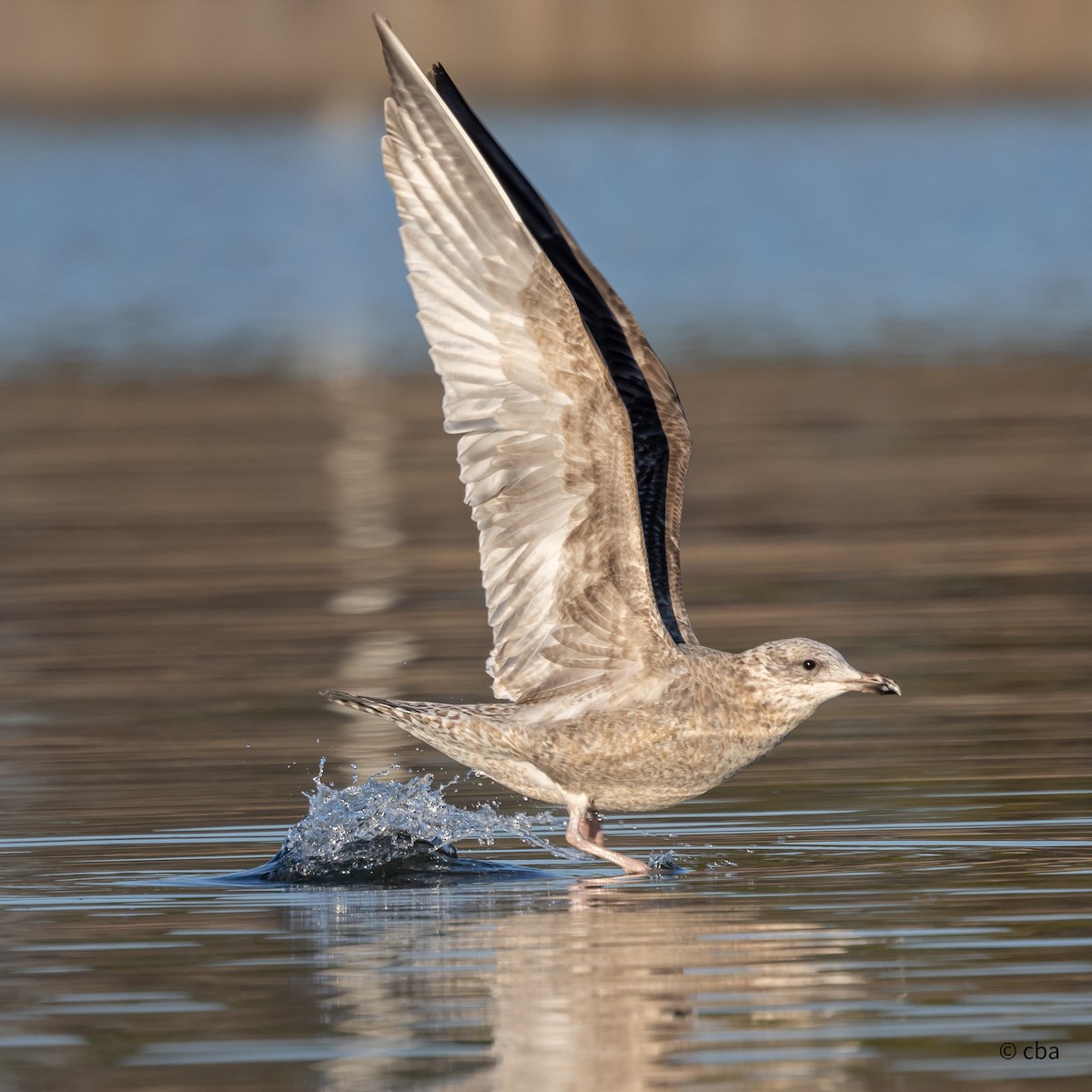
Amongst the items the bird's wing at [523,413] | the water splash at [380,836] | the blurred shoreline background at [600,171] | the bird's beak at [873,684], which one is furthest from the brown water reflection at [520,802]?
the blurred shoreline background at [600,171]

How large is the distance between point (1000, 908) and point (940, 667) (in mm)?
4286

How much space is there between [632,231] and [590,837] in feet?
121

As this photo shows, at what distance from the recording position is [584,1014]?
23.9 feet

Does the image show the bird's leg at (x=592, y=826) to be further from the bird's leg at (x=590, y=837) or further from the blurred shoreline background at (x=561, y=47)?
the blurred shoreline background at (x=561, y=47)

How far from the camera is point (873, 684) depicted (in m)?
9.38

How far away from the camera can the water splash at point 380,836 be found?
944cm

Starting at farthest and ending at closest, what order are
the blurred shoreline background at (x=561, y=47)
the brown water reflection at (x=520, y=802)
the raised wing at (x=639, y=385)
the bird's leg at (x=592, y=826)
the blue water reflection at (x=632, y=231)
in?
the blurred shoreline background at (x=561, y=47), the blue water reflection at (x=632, y=231), the raised wing at (x=639, y=385), the bird's leg at (x=592, y=826), the brown water reflection at (x=520, y=802)

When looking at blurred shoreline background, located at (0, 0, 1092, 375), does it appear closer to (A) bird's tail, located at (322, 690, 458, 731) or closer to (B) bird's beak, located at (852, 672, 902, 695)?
(A) bird's tail, located at (322, 690, 458, 731)

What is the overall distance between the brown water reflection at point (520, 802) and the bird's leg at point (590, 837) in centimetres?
23

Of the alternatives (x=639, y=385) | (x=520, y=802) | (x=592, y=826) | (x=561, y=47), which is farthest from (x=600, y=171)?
(x=592, y=826)

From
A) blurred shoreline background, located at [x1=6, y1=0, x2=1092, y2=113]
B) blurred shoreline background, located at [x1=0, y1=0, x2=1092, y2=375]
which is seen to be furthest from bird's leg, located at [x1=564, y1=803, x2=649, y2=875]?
blurred shoreline background, located at [x1=6, y1=0, x2=1092, y2=113]

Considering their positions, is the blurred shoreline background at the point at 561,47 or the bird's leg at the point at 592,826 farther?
the blurred shoreline background at the point at 561,47

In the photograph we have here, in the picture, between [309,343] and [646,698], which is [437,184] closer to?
[646,698]

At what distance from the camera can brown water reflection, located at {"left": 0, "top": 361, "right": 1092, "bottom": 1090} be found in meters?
7.11
